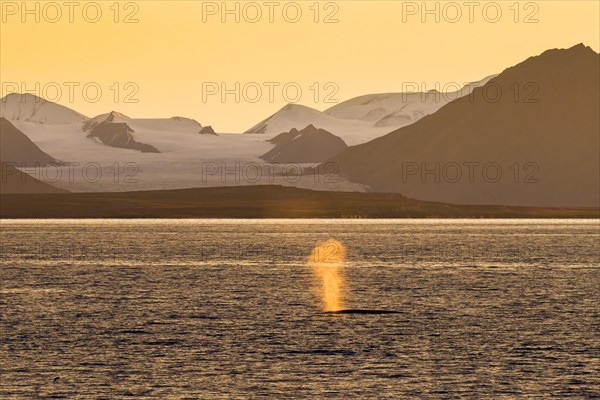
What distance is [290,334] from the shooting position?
69875 mm

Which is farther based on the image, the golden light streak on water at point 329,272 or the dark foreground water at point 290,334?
the golden light streak on water at point 329,272

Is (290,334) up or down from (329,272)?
down

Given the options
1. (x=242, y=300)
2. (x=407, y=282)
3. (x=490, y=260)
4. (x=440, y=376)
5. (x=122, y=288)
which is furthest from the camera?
(x=490, y=260)

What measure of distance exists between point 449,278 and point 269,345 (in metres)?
55.4

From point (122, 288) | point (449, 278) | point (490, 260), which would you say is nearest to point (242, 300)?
point (122, 288)

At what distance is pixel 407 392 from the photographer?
51.1 meters

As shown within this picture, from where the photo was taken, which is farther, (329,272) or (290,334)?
(329,272)

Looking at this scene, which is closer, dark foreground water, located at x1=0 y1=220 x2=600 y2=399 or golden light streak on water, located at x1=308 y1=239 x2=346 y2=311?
dark foreground water, located at x1=0 y1=220 x2=600 y2=399

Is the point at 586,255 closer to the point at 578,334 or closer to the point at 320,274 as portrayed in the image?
the point at 320,274

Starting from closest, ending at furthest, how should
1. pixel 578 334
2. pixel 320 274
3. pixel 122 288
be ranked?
pixel 578 334
pixel 122 288
pixel 320 274

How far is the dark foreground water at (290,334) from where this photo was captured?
52531 millimetres

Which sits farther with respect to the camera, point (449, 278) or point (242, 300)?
point (449, 278)

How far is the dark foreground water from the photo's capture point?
172 ft

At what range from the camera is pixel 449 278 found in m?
118
